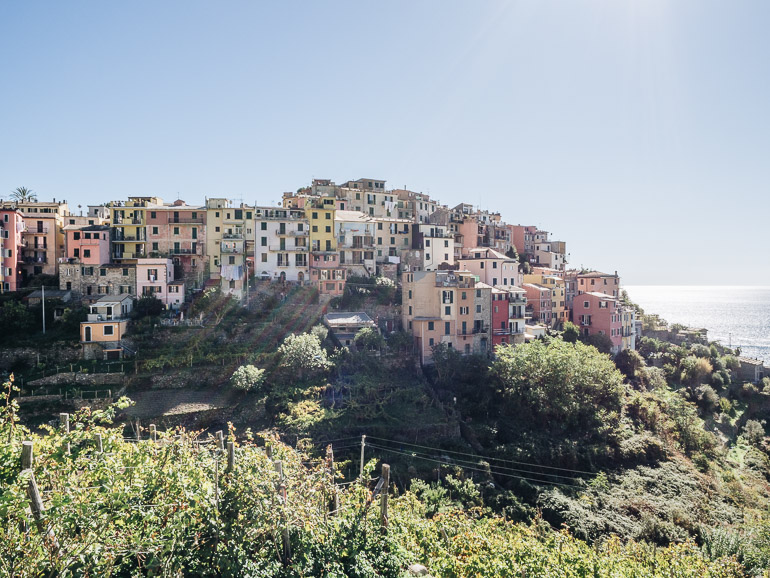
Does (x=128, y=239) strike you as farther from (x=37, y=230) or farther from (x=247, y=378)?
(x=247, y=378)

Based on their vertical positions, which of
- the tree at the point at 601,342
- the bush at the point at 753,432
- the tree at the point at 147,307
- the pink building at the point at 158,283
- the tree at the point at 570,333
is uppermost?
the pink building at the point at 158,283

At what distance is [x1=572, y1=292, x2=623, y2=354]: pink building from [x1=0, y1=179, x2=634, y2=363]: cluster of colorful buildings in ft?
0.38

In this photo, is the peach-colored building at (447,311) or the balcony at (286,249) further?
the balcony at (286,249)

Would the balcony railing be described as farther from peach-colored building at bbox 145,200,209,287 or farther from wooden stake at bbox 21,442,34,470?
wooden stake at bbox 21,442,34,470

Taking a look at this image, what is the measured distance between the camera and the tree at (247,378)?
103ft

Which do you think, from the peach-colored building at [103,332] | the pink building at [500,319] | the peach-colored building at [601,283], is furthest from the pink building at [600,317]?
the peach-colored building at [103,332]

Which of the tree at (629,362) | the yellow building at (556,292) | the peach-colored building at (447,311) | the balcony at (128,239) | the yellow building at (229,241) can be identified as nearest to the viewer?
the peach-colored building at (447,311)

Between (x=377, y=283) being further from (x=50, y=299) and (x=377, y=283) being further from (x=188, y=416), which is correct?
(x=50, y=299)

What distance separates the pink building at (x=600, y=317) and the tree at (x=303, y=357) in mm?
32187

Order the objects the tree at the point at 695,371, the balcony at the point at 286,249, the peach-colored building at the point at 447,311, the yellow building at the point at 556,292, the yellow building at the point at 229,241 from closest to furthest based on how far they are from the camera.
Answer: the peach-colored building at the point at 447,311, the yellow building at the point at 229,241, the balcony at the point at 286,249, the tree at the point at 695,371, the yellow building at the point at 556,292

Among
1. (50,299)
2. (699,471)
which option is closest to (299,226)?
(50,299)

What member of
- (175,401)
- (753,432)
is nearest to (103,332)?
(175,401)

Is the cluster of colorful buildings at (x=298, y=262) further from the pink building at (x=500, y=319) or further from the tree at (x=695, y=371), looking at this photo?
the tree at (x=695, y=371)

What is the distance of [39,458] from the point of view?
7.77 meters
